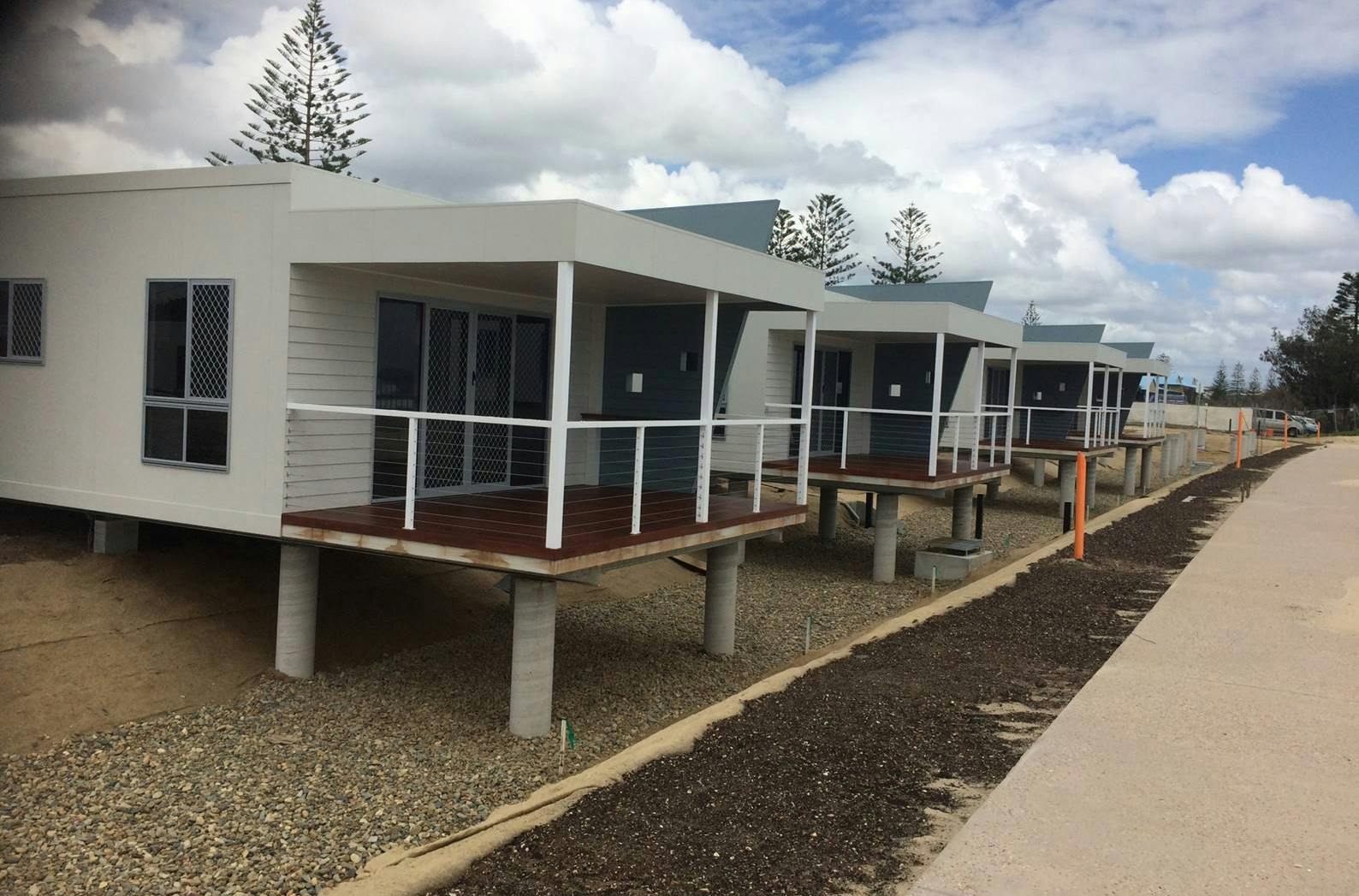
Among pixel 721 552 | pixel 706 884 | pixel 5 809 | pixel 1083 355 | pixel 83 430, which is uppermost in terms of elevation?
pixel 1083 355

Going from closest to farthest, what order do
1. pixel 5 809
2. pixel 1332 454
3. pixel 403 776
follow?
pixel 5 809 < pixel 403 776 < pixel 1332 454

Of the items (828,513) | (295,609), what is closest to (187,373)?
(295,609)

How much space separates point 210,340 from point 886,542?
895 cm

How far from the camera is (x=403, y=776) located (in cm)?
672

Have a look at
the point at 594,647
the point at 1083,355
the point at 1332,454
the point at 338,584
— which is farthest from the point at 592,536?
the point at 1332,454

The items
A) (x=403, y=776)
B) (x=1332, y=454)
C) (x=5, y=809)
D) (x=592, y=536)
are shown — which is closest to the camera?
(x=5, y=809)

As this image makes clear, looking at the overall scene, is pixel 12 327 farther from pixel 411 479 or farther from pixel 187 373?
pixel 411 479

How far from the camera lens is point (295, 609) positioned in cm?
843

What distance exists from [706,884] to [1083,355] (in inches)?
876

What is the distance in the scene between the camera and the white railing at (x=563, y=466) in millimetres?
7215

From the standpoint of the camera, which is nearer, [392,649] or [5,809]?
[5,809]

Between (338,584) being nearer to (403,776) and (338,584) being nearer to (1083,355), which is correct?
(403,776)

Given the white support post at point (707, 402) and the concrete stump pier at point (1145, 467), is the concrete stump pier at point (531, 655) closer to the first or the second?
the white support post at point (707, 402)

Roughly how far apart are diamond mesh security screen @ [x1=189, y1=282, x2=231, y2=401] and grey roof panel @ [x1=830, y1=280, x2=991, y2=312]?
13.9m
